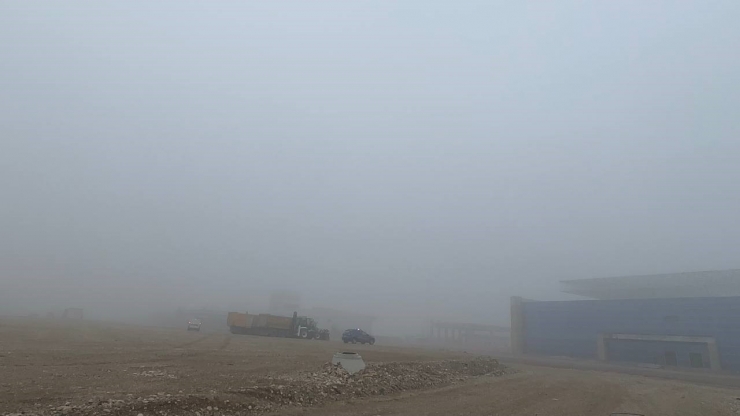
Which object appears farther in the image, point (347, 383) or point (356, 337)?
point (356, 337)

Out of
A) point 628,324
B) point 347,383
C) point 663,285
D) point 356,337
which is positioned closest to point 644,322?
point 628,324

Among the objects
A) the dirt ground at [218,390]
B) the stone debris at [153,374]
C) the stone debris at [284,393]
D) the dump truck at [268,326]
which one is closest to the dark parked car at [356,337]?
the dump truck at [268,326]

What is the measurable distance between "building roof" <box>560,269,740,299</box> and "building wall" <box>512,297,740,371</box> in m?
15.0

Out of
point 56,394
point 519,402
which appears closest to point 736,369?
point 519,402

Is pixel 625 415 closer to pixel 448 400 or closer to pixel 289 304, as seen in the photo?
pixel 448 400

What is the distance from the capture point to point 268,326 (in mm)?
66188

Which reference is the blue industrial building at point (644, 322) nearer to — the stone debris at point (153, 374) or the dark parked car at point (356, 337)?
the dark parked car at point (356, 337)

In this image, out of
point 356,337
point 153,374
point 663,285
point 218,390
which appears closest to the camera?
point 218,390

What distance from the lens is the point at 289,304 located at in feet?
598

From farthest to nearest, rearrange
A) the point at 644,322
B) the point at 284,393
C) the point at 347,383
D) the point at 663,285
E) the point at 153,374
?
the point at 663,285, the point at 644,322, the point at 347,383, the point at 153,374, the point at 284,393

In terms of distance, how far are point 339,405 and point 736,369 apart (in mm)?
73337

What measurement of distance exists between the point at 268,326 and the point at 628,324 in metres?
60.9

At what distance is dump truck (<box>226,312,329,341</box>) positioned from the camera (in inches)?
2603

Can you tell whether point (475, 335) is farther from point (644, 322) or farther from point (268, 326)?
point (268, 326)
